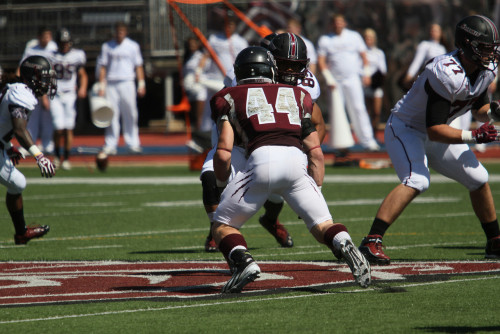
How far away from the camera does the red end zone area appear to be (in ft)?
20.3

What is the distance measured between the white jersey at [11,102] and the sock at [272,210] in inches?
90.6

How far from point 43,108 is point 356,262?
44.9 feet

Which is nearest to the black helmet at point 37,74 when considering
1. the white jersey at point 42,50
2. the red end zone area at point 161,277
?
the red end zone area at point 161,277

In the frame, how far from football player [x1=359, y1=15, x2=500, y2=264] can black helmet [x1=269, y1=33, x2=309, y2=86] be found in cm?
96

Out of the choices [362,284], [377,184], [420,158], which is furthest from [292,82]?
[377,184]

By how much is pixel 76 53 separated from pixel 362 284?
43.1 feet

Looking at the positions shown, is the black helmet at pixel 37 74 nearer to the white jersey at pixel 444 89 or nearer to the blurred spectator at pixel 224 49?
the white jersey at pixel 444 89

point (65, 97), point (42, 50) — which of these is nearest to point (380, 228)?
point (65, 97)

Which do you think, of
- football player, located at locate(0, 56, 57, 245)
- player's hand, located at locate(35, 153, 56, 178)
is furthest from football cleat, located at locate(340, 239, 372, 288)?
football player, located at locate(0, 56, 57, 245)

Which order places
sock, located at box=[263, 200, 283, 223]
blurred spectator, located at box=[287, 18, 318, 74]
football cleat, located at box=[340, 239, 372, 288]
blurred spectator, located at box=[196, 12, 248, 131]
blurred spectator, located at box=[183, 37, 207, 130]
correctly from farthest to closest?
blurred spectator, located at box=[183, 37, 207, 130] → blurred spectator, located at box=[196, 12, 248, 131] → blurred spectator, located at box=[287, 18, 318, 74] → sock, located at box=[263, 200, 283, 223] → football cleat, located at box=[340, 239, 372, 288]

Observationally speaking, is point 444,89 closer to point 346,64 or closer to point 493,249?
point 493,249

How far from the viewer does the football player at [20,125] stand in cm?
910

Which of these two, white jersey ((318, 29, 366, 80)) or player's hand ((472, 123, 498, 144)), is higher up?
player's hand ((472, 123, 498, 144))

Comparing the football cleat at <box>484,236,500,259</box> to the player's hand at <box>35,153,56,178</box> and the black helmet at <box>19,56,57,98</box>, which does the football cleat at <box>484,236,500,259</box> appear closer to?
the player's hand at <box>35,153,56,178</box>
